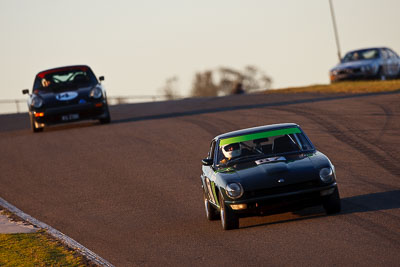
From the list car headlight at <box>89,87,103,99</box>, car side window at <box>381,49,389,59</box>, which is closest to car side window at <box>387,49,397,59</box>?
car side window at <box>381,49,389,59</box>

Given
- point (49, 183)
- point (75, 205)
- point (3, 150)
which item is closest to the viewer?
point (75, 205)

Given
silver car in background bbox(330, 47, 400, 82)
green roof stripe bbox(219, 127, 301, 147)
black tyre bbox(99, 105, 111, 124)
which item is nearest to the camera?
green roof stripe bbox(219, 127, 301, 147)

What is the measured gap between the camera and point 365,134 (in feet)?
→ 64.2

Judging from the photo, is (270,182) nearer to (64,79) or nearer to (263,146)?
(263,146)

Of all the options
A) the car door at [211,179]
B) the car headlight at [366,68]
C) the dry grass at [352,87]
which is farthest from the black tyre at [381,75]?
the car door at [211,179]

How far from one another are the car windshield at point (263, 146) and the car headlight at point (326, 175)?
0.95 meters

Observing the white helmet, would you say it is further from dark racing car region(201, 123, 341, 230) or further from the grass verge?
the grass verge

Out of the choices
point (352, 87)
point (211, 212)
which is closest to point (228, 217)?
point (211, 212)

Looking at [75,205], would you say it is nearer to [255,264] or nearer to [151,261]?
[151,261]

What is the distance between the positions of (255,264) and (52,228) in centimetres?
496

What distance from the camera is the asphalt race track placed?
959 centimetres

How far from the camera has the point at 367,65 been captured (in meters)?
34.7

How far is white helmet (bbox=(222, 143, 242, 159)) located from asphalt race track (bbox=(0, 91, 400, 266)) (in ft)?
3.01

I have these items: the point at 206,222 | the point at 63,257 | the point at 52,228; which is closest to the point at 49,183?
the point at 52,228
